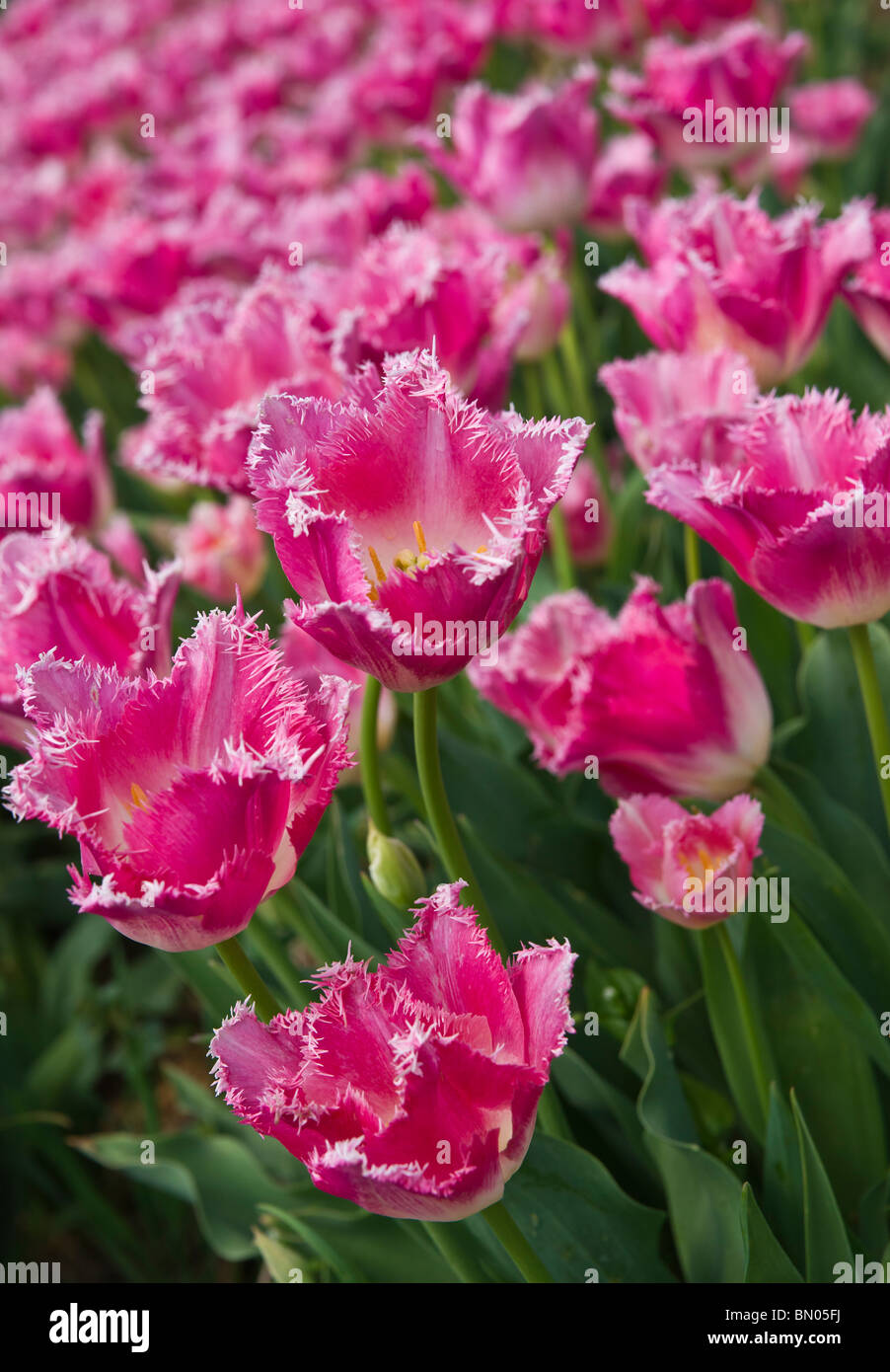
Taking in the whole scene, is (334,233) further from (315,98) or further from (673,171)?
(315,98)

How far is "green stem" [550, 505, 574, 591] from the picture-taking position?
4.99 ft

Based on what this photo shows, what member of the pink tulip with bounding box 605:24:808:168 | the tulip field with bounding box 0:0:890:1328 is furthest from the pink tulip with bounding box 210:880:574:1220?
the pink tulip with bounding box 605:24:808:168

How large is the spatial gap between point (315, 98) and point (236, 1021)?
2988 millimetres

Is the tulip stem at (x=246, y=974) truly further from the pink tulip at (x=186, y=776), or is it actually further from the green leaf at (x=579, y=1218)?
the green leaf at (x=579, y=1218)

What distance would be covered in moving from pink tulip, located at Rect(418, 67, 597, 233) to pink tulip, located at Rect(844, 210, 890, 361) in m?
0.55

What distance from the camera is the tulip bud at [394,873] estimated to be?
3.00 ft

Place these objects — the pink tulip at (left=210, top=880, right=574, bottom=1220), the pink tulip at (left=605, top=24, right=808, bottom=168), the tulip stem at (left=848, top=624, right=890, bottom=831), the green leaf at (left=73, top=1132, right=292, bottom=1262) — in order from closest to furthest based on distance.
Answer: the pink tulip at (left=210, top=880, right=574, bottom=1220) < the tulip stem at (left=848, top=624, right=890, bottom=831) < the green leaf at (left=73, top=1132, right=292, bottom=1262) < the pink tulip at (left=605, top=24, right=808, bottom=168)

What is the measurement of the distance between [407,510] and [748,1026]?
18.4 inches

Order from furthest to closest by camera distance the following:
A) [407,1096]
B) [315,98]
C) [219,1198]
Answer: [315,98]
[219,1198]
[407,1096]

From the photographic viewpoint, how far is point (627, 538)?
1593 mm

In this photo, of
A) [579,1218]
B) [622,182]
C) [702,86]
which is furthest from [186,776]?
[622,182]

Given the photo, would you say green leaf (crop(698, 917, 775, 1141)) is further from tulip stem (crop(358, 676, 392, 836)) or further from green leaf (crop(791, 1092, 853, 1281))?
tulip stem (crop(358, 676, 392, 836))

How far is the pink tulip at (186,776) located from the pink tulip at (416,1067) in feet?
0.23
